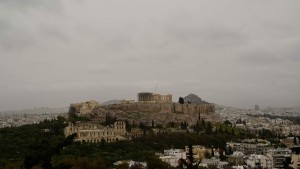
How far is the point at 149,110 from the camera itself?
82.6 m

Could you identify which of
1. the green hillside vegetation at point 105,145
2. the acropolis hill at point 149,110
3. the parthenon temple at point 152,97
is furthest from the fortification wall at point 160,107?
the green hillside vegetation at point 105,145

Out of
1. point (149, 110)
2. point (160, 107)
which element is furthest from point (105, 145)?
point (160, 107)

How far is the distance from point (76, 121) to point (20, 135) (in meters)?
13.2

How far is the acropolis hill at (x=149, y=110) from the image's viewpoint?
76.9 m

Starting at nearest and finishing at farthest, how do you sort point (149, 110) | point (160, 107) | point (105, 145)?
point (105, 145), point (149, 110), point (160, 107)

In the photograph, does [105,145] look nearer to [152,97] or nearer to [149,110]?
[149,110]

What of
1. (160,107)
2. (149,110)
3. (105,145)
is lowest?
(105,145)

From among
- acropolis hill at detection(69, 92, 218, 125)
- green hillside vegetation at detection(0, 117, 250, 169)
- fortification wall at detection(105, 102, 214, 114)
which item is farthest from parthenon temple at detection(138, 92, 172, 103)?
green hillside vegetation at detection(0, 117, 250, 169)

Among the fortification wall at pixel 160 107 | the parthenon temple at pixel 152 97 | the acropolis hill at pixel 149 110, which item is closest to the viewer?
the acropolis hill at pixel 149 110

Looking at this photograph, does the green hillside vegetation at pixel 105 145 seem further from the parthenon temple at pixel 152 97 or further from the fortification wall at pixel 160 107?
the parthenon temple at pixel 152 97

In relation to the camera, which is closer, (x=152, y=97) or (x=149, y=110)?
(x=149, y=110)

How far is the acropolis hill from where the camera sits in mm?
76875

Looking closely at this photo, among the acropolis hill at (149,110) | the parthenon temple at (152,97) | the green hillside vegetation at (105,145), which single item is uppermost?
the parthenon temple at (152,97)

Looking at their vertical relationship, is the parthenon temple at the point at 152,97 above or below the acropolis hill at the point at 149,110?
above
